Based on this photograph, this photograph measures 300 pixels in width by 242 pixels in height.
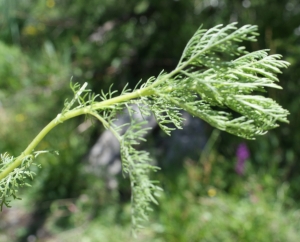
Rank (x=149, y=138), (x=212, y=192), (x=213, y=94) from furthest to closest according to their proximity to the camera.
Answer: (x=149, y=138)
(x=212, y=192)
(x=213, y=94)

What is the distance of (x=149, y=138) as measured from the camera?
2.49m

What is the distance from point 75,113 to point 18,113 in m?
2.44

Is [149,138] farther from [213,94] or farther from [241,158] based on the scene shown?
[213,94]

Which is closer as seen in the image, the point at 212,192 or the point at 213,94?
the point at 213,94

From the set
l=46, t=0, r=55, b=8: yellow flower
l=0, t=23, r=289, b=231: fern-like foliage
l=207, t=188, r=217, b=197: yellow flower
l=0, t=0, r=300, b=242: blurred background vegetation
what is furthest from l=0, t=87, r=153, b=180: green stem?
l=46, t=0, r=55, b=8: yellow flower

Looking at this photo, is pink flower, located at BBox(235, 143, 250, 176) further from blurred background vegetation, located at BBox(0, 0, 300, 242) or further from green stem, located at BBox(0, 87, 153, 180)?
green stem, located at BBox(0, 87, 153, 180)

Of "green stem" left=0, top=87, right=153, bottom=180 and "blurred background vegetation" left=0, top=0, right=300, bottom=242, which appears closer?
"green stem" left=0, top=87, right=153, bottom=180

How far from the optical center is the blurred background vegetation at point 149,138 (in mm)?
1797

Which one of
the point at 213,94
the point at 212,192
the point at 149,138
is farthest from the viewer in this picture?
the point at 149,138

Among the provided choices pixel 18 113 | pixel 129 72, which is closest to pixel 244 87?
pixel 129 72

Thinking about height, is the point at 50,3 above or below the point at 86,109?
below

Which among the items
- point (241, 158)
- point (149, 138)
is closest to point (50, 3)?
point (149, 138)

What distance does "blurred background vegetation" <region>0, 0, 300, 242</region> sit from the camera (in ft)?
5.90

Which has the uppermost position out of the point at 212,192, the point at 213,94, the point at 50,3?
the point at 213,94
